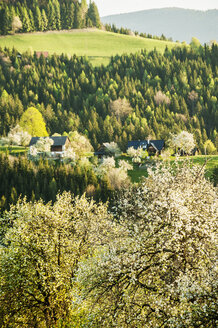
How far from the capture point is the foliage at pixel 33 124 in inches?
6403

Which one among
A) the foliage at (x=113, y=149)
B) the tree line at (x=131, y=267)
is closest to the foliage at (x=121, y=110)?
the foliage at (x=113, y=149)

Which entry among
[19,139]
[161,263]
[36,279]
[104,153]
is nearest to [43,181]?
[104,153]

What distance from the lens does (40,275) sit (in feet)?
75.4

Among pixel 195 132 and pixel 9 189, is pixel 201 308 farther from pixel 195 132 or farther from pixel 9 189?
pixel 195 132

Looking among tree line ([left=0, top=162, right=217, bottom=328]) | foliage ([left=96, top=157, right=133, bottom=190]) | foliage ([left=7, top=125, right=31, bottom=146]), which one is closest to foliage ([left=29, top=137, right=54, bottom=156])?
foliage ([left=7, top=125, right=31, bottom=146])

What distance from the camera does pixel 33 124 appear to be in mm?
168000

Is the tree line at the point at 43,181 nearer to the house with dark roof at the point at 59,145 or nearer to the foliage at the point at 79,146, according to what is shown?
the house with dark roof at the point at 59,145

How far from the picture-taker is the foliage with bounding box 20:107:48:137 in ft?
534

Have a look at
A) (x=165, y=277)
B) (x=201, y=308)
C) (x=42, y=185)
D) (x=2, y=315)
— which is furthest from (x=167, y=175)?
(x=42, y=185)

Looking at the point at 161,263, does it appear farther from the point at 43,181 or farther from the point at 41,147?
the point at 41,147

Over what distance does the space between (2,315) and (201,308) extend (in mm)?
17603

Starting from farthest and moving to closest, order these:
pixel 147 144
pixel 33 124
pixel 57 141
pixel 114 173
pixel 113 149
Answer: pixel 33 124
pixel 147 144
pixel 113 149
pixel 57 141
pixel 114 173

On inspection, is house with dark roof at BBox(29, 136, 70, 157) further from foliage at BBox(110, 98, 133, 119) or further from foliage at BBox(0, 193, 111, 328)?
foliage at BBox(0, 193, 111, 328)

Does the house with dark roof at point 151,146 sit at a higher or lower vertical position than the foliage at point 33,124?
lower
